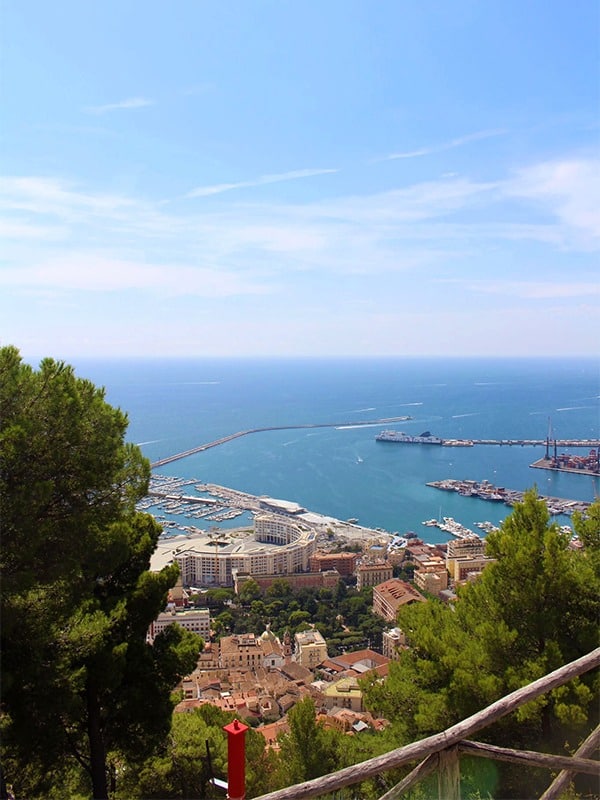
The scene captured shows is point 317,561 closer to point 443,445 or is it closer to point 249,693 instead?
point 249,693

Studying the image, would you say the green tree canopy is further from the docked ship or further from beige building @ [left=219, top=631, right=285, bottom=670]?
the docked ship

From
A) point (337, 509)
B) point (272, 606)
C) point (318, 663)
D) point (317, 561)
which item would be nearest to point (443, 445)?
point (337, 509)

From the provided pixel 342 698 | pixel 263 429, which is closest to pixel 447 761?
pixel 342 698

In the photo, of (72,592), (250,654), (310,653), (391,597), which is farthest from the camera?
(391,597)

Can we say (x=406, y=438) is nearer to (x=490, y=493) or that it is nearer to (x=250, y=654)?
(x=490, y=493)

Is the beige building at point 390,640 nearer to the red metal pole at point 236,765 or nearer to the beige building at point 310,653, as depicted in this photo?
the beige building at point 310,653

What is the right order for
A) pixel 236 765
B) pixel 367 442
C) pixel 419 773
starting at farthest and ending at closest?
pixel 367 442
pixel 236 765
pixel 419 773
